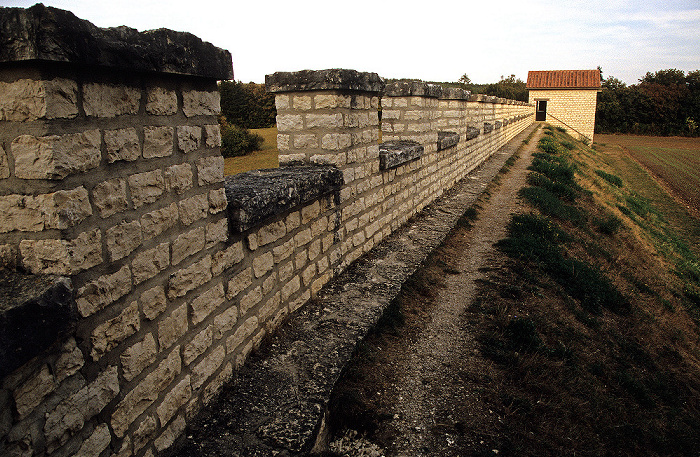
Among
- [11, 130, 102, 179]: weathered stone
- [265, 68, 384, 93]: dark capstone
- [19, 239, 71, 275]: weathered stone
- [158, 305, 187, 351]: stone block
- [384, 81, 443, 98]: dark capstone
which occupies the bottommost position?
[158, 305, 187, 351]: stone block

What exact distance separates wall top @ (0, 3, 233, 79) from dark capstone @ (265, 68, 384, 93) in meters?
1.47

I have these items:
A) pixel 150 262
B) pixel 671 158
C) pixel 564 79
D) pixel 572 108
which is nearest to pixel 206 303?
pixel 150 262

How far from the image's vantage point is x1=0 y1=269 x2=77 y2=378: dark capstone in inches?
52.1

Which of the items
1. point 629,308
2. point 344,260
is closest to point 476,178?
point 629,308

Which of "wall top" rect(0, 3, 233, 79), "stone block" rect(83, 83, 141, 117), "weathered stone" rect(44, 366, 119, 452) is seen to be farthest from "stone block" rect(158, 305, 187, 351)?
"wall top" rect(0, 3, 233, 79)

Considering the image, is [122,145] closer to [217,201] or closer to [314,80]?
[217,201]

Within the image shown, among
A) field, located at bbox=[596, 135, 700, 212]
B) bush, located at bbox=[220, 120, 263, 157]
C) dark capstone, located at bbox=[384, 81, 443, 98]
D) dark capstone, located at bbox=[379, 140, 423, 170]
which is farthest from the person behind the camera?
field, located at bbox=[596, 135, 700, 212]

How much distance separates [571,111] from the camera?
33.5 m

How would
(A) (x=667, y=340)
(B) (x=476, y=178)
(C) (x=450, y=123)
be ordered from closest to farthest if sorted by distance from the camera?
(A) (x=667, y=340) → (C) (x=450, y=123) → (B) (x=476, y=178)

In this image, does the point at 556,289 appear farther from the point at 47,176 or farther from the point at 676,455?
the point at 47,176

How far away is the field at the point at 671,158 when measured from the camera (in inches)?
739

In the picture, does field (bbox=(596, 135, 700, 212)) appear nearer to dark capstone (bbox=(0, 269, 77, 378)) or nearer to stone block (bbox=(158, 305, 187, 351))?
stone block (bbox=(158, 305, 187, 351))

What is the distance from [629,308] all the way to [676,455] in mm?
2755

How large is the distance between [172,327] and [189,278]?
0.26 meters
